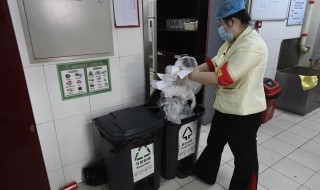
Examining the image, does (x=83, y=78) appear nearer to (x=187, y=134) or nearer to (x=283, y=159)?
(x=187, y=134)

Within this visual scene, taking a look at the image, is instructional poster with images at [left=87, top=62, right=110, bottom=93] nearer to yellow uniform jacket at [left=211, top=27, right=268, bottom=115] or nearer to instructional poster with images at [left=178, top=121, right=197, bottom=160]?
instructional poster with images at [left=178, top=121, right=197, bottom=160]

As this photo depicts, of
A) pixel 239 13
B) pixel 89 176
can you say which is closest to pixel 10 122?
pixel 89 176

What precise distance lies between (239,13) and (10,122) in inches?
51.5

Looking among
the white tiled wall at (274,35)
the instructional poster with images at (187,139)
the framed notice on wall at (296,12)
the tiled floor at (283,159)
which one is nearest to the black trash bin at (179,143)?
the instructional poster with images at (187,139)

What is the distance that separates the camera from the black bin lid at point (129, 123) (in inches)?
51.3

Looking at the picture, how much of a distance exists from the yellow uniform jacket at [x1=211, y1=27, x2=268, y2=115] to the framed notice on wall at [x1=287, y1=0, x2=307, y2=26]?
228cm

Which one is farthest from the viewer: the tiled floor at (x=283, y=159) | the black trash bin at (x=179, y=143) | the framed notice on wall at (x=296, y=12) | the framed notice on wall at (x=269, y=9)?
the framed notice on wall at (x=296, y=12)

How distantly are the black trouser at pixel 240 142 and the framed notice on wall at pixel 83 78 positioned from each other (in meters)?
0.92

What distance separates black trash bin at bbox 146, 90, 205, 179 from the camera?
5.36 ft

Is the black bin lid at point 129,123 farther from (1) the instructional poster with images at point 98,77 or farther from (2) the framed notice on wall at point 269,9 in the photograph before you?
(2) the framed notice on wall at point 269,9

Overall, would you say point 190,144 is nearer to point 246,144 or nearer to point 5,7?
point 246,144

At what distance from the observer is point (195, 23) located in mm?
2490

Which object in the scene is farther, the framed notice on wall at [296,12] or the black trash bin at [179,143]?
the framed notice on wall at [296,12]

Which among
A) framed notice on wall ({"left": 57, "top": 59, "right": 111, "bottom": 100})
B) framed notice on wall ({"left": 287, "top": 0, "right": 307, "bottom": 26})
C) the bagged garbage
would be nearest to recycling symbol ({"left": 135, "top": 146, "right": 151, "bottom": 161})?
the bagged garbage
